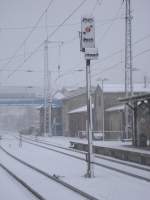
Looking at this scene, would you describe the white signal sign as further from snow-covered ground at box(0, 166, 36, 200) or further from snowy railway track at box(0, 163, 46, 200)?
snow-covered ground at box(0, 166, 36, 200)

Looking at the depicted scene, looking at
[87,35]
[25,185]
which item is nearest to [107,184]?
[25,185]

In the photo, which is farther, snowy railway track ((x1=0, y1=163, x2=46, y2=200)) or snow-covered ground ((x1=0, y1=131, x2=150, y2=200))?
snowy railway track ((x1=0, y1=163, x2=46, y2=200))

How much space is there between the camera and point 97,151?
3281cm

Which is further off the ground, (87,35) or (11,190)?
(87,35)

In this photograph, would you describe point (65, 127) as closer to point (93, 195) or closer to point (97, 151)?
point (97, 151)

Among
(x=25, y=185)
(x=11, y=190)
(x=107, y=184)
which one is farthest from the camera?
(x=25, y=185)

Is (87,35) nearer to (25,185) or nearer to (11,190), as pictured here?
(25,185)

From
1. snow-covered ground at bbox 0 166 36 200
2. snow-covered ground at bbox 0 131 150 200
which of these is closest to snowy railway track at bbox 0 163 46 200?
snow-covered ground at bbox 0 166 36 200

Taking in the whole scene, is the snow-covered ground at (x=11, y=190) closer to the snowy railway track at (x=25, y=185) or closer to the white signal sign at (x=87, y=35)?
the snowy railway track at (x=25, y=185)

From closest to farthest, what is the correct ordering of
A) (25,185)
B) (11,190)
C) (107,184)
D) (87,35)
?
(11,190) < (107,184) < (25,185) < (87,35)

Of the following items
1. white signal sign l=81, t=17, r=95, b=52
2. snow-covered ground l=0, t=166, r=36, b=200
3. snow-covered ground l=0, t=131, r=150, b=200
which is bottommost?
snow-covered ground l=0, t=166, r=36, b=200

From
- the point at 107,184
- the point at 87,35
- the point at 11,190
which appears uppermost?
the point at 87,35

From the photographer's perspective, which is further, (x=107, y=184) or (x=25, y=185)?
(x=25, y=185)

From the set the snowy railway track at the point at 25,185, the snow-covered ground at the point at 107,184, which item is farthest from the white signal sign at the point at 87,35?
the snowy railway track at the point at 25,185
